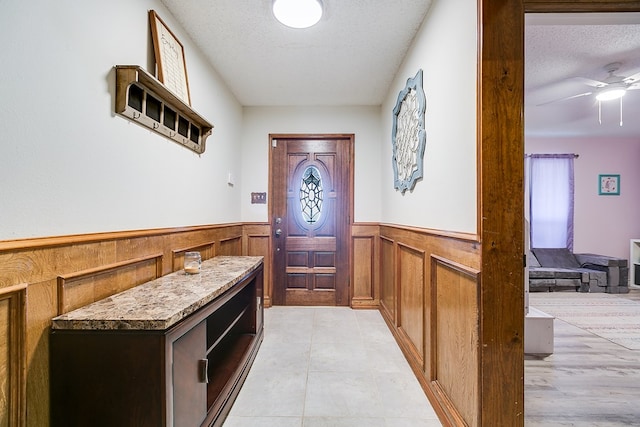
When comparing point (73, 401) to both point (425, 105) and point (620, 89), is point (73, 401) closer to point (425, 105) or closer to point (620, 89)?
point (425, 105)

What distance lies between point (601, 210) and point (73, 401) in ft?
24.4

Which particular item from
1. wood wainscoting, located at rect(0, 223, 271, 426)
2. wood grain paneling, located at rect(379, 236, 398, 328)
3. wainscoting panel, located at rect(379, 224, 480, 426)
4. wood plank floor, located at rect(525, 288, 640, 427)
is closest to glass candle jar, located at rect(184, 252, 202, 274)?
wood wainscoting, located at rect(0, 223, 271, 426)

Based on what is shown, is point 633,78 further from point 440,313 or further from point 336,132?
point 440,313

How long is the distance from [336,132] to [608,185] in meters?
5.33

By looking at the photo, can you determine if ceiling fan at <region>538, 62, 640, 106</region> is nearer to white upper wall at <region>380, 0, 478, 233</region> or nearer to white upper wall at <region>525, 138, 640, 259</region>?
white upper wall at <region>380, 0, 478, 233</region>

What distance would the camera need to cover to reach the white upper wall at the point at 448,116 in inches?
53.9

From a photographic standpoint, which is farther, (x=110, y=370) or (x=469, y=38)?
(x=469, y=38)

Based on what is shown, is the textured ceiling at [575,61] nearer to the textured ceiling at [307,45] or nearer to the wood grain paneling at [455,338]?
the textured ceiling at [307,45]

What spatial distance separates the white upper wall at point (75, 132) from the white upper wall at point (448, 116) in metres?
1.68

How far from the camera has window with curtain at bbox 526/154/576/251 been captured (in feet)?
17.6

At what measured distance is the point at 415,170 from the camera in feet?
7.13

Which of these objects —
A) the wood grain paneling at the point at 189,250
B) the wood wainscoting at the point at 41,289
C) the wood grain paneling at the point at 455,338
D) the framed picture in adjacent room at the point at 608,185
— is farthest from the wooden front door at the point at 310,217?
the framed picture in adjacent room at the point at 608,185

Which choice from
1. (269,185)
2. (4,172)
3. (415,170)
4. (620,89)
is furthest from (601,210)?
(4,172)

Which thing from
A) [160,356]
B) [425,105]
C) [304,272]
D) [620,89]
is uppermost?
[620,89]
